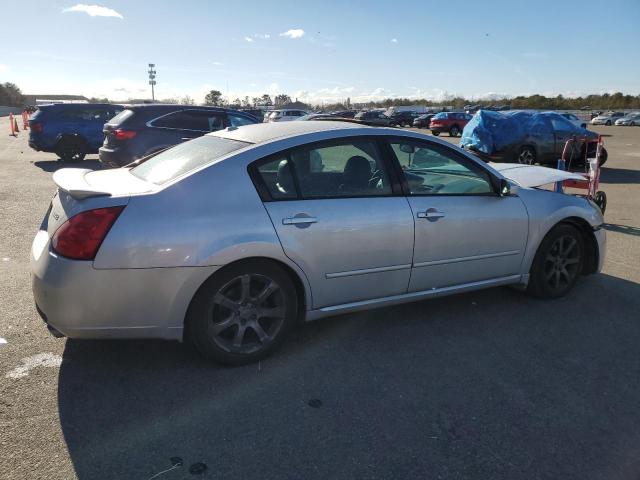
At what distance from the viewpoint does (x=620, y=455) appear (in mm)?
2570

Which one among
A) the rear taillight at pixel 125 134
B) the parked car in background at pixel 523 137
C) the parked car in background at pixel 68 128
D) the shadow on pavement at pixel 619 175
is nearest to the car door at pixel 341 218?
the rear taillight at pixel 125 134

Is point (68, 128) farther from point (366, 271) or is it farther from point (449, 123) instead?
point (449, 123)

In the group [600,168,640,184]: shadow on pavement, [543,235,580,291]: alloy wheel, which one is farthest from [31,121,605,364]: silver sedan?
[600,168,640,184]: shadow on pavement

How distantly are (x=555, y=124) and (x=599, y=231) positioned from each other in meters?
11.9

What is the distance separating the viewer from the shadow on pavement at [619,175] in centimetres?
1296

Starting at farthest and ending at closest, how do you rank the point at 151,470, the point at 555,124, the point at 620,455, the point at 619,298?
the point at 555,124
the point at 619,298
the point at 620,455
the point at 151,470

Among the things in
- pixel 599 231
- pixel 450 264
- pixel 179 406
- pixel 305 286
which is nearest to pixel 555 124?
pixel 599 231

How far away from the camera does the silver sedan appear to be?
295cm

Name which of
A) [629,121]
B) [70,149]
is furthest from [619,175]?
[629,121]

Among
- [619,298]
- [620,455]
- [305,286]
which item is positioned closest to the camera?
[620,455]

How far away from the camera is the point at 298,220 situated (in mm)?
3311

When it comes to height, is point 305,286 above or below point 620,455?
above

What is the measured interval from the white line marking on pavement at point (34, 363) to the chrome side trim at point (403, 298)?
1.69 m

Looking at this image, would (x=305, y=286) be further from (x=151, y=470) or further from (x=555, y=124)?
(x=555, y=124)
